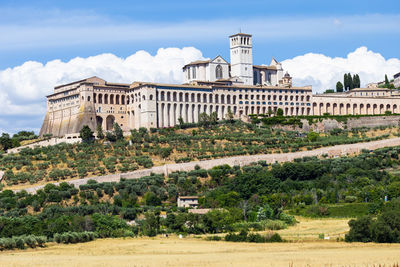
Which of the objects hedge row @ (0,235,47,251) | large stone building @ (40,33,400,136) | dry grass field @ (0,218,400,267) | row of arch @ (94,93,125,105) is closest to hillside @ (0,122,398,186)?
large stone building @ (40,33,400,136)

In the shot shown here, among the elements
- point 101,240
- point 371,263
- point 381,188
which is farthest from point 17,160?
point 371,263

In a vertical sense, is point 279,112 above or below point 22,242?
above

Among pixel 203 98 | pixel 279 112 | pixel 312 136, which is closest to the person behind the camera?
pixel 312 136

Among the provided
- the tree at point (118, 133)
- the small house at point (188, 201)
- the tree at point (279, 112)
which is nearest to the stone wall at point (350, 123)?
the tree at point (279, 112)

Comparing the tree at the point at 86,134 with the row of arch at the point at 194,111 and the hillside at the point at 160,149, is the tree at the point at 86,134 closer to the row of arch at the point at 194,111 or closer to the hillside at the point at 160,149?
the hillside at the point at 160,149

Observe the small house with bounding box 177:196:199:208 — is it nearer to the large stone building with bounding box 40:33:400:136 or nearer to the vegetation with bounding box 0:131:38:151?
the large stone building with bounding box 40:33:400:136

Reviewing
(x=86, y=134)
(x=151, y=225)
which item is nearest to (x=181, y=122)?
(x=86, y=134)

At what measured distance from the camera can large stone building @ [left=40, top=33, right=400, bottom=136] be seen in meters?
104

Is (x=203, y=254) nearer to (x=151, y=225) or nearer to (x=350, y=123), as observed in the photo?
(x=151, y=225)

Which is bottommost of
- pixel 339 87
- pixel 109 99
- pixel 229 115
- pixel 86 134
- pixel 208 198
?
pixel 208 198

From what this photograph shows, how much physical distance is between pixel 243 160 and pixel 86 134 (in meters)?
22.2

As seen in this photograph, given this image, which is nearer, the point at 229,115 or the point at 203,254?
the point at 203,254

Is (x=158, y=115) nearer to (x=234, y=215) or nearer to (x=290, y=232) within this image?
(x=234, y=215)

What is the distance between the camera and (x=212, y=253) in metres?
44.9
